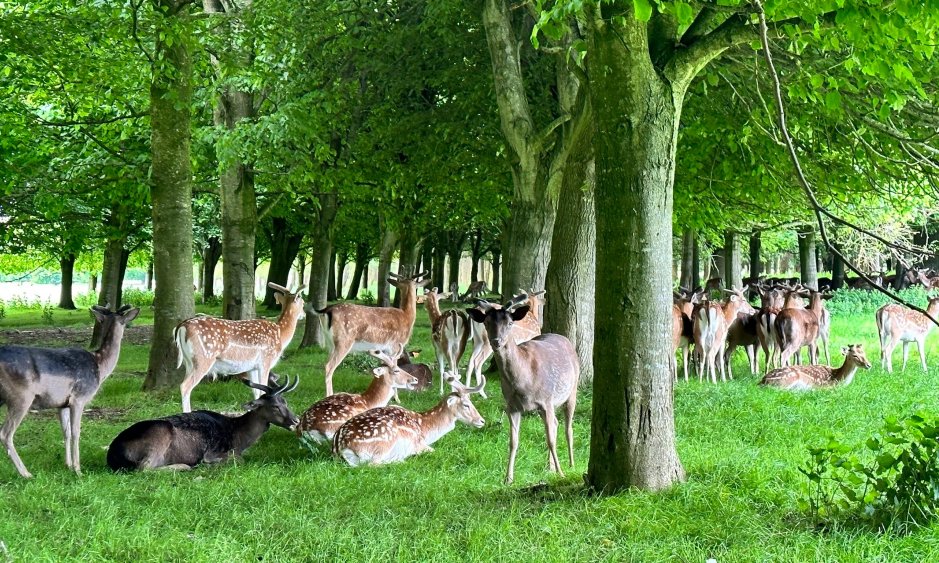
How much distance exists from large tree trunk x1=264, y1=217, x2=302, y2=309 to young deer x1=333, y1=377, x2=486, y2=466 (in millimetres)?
19327

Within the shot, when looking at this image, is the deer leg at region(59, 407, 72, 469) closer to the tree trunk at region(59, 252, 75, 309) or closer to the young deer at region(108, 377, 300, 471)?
the young deer at region(108, 377, 300, 471)

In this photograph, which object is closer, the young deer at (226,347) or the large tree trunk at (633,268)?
the large tree trunk at (633,268)

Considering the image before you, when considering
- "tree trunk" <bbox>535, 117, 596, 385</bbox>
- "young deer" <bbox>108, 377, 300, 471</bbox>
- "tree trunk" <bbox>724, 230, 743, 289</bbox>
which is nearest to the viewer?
"young deer" <bbox>108, 377, 300, 471</bbox>

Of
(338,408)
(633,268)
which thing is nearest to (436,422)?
(338,408)

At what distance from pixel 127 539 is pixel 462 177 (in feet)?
38.8

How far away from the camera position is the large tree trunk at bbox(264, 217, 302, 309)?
2597 centimetres

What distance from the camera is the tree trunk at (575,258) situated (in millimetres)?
10234

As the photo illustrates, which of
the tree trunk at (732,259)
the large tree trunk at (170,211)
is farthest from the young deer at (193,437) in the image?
the tree trunk at (732,259)

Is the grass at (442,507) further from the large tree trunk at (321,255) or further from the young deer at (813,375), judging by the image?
the large tree trunk at (321,255)

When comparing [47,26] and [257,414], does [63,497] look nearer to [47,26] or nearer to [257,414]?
[257,414]

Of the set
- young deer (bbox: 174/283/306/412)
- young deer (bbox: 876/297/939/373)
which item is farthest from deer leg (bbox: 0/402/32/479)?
young deer (bbox: 876/297/939/373)

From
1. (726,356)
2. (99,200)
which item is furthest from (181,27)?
(99,200)

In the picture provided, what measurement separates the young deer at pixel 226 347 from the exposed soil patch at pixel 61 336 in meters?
8.54

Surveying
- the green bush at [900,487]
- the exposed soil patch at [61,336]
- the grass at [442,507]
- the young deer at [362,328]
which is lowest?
the grass at [442,507]
